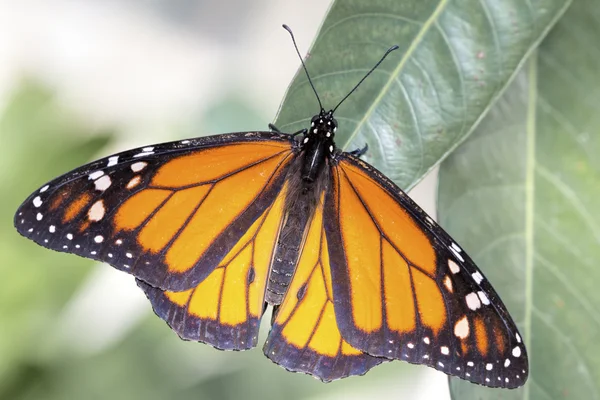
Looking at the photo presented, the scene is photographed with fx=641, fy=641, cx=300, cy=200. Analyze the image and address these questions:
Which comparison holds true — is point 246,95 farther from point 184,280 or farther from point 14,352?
point 184,280

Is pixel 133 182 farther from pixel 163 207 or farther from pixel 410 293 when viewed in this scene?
pixel 410 293

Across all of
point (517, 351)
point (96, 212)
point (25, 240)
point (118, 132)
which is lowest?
point (517, 351)

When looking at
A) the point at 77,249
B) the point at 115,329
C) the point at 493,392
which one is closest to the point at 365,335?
the point at 493,392

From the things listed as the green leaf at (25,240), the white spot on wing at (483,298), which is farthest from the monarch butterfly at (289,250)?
the green leaf at (25,240)

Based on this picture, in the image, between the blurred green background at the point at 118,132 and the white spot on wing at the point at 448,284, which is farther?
the blurred green background at the point at 118,132

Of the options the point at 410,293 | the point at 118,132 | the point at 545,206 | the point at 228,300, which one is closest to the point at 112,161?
the point at 228,300

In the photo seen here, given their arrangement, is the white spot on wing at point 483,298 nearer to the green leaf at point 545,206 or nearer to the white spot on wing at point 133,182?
the green leaf at point 545,206

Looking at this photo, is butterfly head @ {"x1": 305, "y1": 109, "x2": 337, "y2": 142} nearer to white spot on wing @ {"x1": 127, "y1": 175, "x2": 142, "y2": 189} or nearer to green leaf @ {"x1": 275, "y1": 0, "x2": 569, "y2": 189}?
green leaf @ {"x1": 275, "y1": 0, "x2": 569, "y2": 189}
